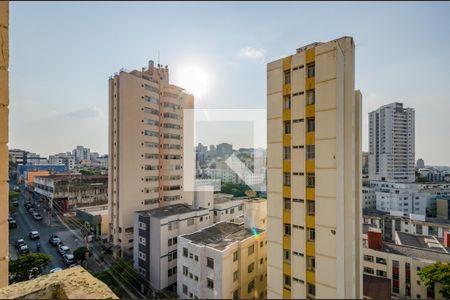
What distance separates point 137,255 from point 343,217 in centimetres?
960

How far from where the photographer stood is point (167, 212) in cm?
1052

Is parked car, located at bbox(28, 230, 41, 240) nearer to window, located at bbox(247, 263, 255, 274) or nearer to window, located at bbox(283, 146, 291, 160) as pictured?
window, located at bbox(247, 263, 255, 274)

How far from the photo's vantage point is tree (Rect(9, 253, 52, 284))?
8509 millimetres

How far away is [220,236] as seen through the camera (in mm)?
6133

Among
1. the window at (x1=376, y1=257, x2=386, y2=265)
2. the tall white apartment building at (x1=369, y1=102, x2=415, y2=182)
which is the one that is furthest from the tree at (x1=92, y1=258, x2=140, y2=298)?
the tall white apartment building at (x1=369, y1=102, x2=415, y2=182)

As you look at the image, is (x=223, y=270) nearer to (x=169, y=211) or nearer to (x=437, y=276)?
(x=169, y=211)

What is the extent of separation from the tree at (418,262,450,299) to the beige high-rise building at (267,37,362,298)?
722 centimetres

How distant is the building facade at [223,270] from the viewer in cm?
319

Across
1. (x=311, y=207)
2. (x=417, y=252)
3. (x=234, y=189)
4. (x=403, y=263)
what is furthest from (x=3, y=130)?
(x=234, y=189)

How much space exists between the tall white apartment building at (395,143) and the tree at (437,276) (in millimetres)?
25584

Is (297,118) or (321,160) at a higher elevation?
(297,118)

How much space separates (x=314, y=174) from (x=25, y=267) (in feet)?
36.1

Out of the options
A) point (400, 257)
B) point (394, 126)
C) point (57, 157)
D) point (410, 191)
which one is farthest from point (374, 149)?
point (57, 157)

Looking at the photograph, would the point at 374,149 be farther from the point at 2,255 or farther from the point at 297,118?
the point at 2,255
